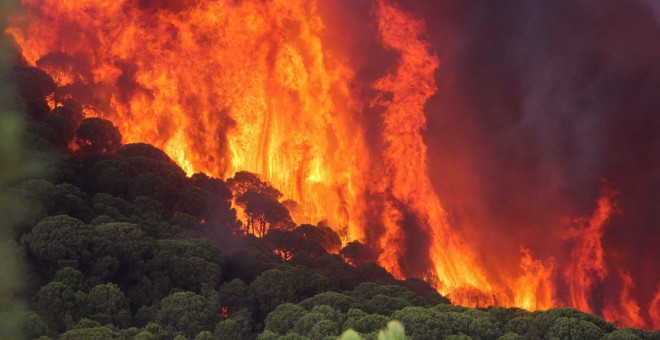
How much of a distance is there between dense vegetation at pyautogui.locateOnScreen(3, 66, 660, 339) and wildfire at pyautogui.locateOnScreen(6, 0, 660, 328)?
279 inches

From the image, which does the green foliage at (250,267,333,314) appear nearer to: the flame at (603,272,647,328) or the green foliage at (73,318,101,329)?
the green foliage at (73,318,101,329)

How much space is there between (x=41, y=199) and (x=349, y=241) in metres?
37.3

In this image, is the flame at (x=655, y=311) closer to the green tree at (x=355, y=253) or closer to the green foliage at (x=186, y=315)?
the green tree at (x=355, y=253)

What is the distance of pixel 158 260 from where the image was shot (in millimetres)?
50531

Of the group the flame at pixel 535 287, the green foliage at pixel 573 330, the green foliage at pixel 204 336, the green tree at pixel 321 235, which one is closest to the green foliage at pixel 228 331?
the green foliage at pixel 204 336

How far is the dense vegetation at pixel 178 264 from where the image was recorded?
40.3 metres

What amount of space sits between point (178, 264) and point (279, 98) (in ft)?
130

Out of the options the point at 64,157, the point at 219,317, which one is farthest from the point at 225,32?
the point at 219,317

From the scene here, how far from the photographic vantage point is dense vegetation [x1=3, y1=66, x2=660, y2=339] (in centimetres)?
4034

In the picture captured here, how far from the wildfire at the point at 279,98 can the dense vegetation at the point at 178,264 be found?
7091 millimetres

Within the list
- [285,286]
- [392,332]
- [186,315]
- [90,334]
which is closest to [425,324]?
[186,315]

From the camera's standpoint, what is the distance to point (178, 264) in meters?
51.3

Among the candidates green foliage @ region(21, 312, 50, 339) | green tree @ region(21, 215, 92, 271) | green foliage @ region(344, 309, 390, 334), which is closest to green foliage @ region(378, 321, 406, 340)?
green foliage @ region(21, 312, 50, 339)

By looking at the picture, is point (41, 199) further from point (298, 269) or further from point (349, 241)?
point (349, 241)
